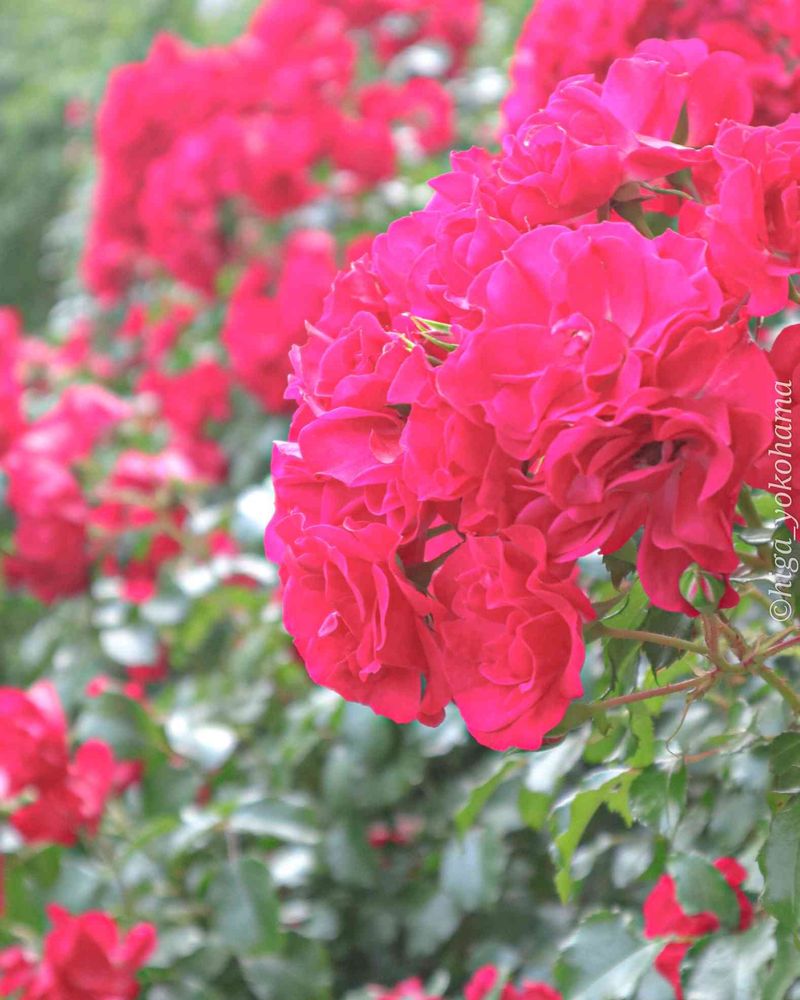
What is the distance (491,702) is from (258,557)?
4.34 ft

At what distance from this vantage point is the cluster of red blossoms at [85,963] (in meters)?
1.12

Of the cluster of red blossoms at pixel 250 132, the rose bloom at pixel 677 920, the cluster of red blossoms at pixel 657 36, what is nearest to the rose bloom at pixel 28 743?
the rose bloom at pixel 677 920

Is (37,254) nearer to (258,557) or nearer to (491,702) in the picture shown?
(258,557)

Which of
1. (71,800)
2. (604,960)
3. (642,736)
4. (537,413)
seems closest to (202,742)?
(71,800)

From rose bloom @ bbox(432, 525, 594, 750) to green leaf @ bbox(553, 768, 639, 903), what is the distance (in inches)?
9.6

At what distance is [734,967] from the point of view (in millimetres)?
864

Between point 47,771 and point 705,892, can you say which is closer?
point 705,892

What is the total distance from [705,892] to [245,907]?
19.9 inches

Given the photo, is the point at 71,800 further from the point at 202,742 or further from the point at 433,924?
the point at 433,924

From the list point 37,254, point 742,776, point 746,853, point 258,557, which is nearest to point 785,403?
point 742,776

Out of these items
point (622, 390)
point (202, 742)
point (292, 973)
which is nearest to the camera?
point (622, 390)

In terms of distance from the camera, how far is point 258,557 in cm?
190

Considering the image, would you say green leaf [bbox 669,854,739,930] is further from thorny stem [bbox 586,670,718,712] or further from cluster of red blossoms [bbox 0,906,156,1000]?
cluster of red blossoms [bbox 0,906,156,1000]

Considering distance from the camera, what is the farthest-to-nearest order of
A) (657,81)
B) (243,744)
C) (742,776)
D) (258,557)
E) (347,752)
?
(258,557)
(243,744)
(347,752)
(742,776)
(657,81)
